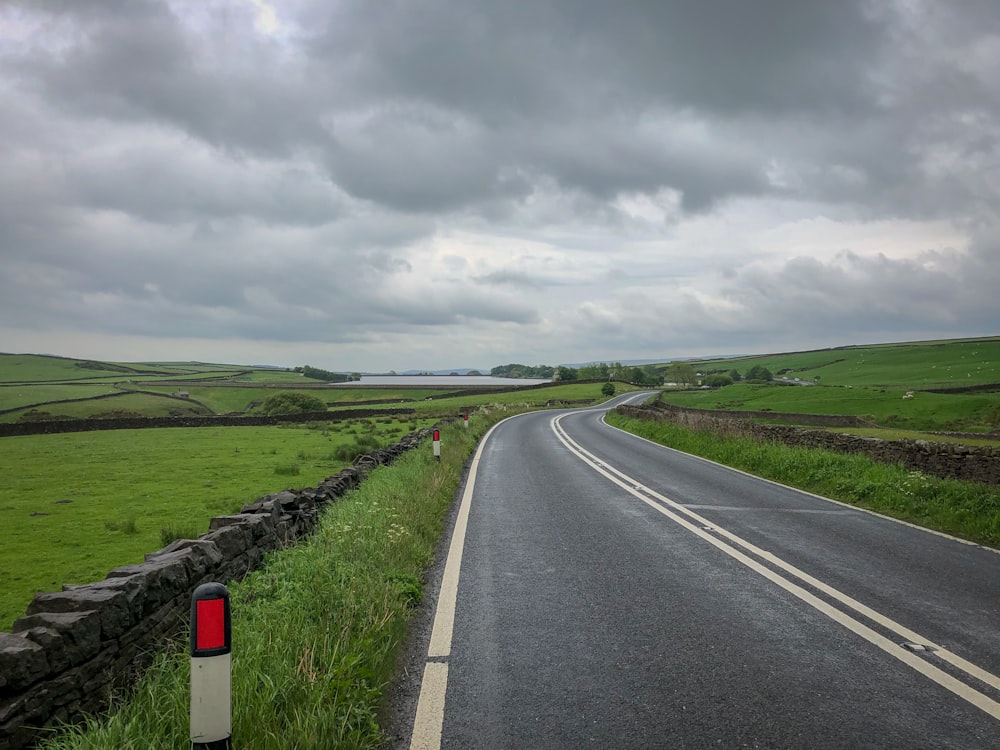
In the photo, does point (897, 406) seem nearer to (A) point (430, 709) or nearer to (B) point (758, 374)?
(A) point (430, 709)

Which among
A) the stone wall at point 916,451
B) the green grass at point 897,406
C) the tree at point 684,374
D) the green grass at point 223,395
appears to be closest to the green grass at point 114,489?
the stone wall at point 916,451

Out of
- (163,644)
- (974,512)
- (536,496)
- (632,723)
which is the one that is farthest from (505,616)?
(974,512)

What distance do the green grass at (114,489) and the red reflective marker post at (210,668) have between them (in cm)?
557

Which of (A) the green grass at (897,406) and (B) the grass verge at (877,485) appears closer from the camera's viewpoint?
(B) the grass verge at (877,485)

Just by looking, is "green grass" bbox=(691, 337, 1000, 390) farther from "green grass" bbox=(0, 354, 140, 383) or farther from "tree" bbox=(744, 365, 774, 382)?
"green grass" bbox=(0, 354, 140, 383)

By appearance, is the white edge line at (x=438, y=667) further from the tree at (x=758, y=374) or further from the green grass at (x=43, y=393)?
the tree at (x=758, y=374)

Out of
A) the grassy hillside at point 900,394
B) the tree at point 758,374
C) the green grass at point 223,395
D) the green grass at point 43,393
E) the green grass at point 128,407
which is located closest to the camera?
the grassy hillside at point 900,394

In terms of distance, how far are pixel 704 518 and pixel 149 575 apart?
7.95 m

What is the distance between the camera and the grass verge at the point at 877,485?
964 cm

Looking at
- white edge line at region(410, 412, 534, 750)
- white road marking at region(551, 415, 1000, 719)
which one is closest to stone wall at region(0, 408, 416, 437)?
white edge line at region(410, 412, 534, 750)

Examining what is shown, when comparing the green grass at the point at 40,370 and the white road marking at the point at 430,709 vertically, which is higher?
the green grass at the point at 40,370

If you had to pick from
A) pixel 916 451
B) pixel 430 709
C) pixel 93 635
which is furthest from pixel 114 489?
pixel 916 451

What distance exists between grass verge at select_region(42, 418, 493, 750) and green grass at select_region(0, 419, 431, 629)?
3.60 m

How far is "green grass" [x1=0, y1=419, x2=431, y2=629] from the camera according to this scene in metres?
9.56
